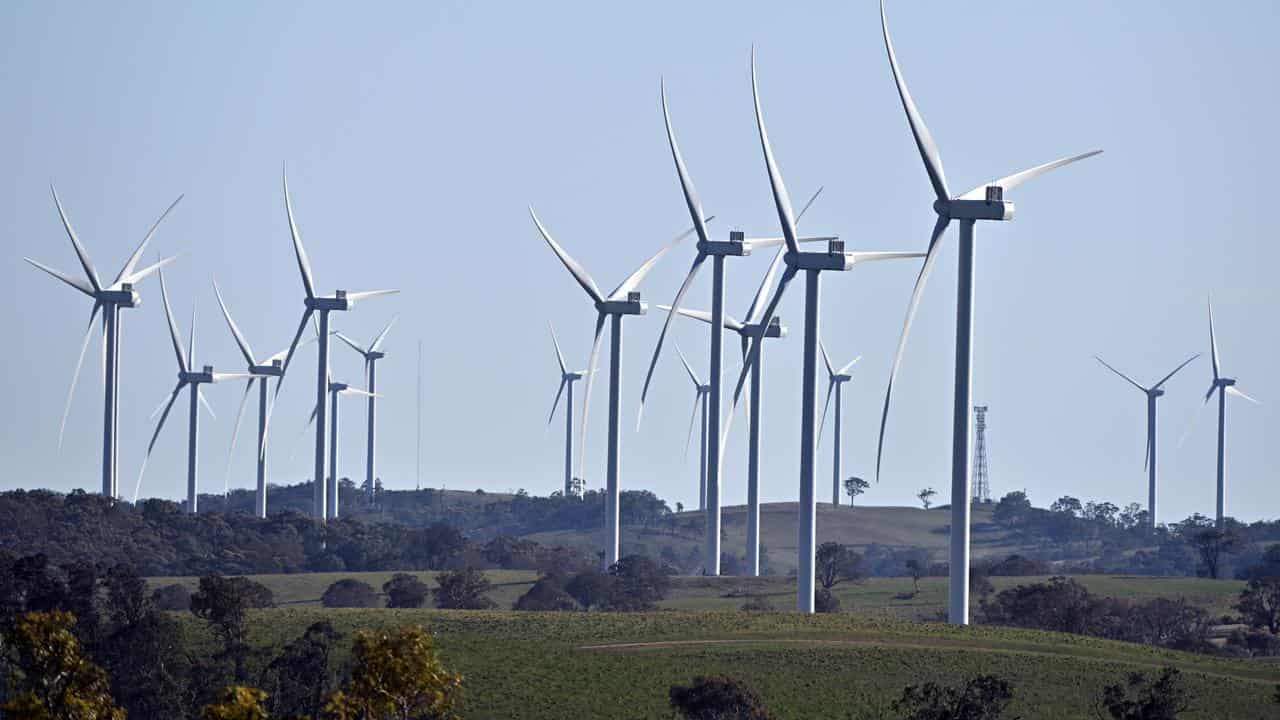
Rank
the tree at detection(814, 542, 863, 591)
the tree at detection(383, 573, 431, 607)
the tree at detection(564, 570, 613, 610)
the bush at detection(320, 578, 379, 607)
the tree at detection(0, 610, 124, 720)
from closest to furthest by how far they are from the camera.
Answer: the tree at detection(0, 610, 124, 720) < the tree at detection(383, 573, 431, 607) < the tree at detection(564, 570, 613, 610) < the bush at detection(320, 578, 379, 607) < the tree at detection(814, 542, 863, 591)

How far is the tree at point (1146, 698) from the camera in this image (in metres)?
99.3

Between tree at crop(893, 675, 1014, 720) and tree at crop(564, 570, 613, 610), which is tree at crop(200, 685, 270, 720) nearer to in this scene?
tree at crop(893, 675, 1014, 720)

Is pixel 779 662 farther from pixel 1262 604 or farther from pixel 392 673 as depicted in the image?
pixel 1262 604

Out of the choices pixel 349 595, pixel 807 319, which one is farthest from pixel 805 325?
pixel 349 595

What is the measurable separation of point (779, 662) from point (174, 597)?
226 feet

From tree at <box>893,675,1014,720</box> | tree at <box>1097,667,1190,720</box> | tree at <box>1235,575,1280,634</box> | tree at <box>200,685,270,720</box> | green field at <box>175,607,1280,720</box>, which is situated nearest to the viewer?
tree at <box>200,685,270,720</box>

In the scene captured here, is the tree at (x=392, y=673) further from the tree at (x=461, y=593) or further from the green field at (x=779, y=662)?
the tree at (x=461, y=593)

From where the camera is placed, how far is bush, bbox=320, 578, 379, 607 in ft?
563

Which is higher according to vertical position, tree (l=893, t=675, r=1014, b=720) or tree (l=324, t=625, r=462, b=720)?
tree (l=324, t=625, r=462, b=720)

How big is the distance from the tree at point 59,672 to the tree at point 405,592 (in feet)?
350

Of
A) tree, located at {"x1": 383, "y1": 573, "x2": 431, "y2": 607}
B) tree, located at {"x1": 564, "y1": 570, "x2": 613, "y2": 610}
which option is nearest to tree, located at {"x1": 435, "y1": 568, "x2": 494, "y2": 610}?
tree, located at {"x1": 383, "y1": 573, "x2": 431, "y2": 607}

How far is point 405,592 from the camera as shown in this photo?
549ft

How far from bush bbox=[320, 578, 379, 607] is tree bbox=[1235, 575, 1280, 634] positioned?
234 feet

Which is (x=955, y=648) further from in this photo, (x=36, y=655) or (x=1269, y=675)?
(x=36, y=655)
